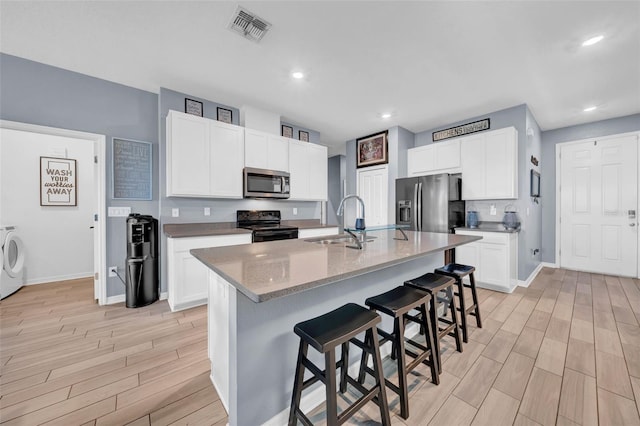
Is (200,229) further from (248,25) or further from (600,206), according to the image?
(600,206)

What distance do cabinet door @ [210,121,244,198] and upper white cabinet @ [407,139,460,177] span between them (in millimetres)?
3068

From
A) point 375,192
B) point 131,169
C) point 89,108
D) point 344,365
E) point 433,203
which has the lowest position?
point 344,365

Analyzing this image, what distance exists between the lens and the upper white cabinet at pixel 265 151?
137 inches

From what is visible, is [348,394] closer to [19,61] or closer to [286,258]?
[286,258]

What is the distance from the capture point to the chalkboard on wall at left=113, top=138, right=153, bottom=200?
117 inches

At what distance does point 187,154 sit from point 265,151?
→ 3.50ft

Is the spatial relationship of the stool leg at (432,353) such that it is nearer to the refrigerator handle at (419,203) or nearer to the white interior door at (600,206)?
the refrigerator handle at (419,203)

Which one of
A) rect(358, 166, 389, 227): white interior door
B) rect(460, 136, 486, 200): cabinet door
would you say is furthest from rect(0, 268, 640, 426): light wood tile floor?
rect(358, 166, 389, 227): white interior door

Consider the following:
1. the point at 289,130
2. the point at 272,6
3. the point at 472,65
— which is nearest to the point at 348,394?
the point at 272,6

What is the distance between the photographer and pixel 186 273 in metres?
2.73

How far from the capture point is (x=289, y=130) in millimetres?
4289

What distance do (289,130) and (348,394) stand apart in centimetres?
387

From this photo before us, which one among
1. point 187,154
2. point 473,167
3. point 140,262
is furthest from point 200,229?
point 473,167

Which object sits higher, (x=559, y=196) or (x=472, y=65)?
(x=472, y=65)
